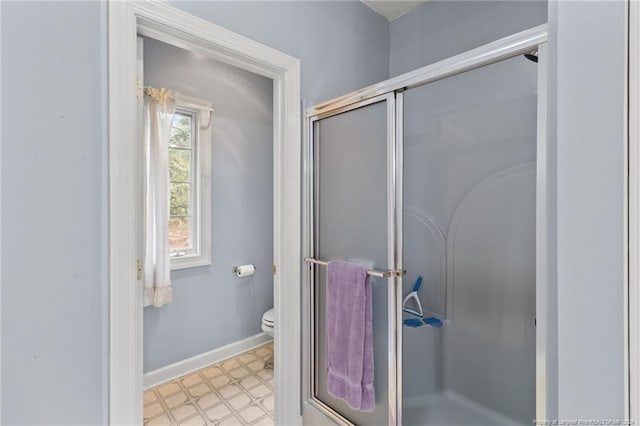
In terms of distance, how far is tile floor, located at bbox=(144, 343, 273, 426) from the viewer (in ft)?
6.20

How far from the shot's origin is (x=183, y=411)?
6.43 feet

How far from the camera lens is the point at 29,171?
3.22 feet

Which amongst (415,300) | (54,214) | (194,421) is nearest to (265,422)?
(194,421)

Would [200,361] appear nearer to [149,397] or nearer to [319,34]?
[149,397]

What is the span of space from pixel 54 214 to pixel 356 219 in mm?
1134

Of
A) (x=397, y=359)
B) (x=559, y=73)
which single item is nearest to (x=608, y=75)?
(x=559, y=73)

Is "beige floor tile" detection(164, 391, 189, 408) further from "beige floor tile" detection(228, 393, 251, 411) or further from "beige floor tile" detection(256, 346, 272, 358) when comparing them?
"beige floor tile" detection(256, 346, 272, 358)

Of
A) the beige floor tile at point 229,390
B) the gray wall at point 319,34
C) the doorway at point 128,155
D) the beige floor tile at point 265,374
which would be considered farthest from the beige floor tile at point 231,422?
the gray wall at point 319,34

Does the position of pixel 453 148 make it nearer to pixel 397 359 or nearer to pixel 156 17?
pixel 397 359

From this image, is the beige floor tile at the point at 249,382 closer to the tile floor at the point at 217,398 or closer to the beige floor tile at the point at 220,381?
the tile floor at the point at 217,398

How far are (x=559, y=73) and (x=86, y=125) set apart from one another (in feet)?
4.22

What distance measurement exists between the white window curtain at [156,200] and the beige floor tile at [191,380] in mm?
622

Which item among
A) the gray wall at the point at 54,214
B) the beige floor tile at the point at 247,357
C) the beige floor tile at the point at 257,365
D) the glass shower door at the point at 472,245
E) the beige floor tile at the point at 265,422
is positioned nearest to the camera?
the gray wall at the point at 54,214

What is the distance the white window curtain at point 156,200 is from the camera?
6.94 ft
